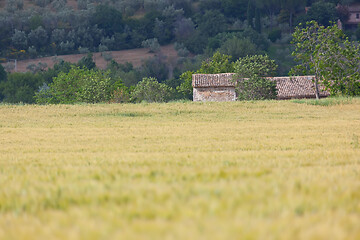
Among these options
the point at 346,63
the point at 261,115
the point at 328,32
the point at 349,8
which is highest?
the point at 349,8

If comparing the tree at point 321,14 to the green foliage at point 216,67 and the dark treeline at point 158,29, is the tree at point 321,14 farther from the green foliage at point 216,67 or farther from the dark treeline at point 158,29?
the green foliage at point 216,67

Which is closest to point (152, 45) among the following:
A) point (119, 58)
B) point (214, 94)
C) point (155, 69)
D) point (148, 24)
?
point (119, 58)

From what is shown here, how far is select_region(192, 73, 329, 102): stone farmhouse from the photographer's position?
62.0 metres

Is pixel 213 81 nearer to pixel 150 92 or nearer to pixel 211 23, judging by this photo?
pixel 150 92

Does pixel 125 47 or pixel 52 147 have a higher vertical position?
pixel 125 47

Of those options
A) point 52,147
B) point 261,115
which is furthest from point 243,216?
point 261,115

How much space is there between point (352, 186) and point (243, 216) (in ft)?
6.12

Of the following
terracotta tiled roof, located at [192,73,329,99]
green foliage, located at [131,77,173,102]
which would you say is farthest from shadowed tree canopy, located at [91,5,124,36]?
terracotta tiled roof, located at [192,73,329,99]

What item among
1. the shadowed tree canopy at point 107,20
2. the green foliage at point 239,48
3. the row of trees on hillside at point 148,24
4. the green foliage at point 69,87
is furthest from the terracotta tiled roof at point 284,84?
the shadowed tree canopy at point 107,20

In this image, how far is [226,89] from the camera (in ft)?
205

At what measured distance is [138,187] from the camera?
5188mm

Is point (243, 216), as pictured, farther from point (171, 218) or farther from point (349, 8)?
point (349, 8)

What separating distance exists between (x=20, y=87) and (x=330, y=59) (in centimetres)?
6357

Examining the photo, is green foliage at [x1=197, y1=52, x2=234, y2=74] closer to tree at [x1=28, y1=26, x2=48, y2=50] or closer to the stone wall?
the stone wall
